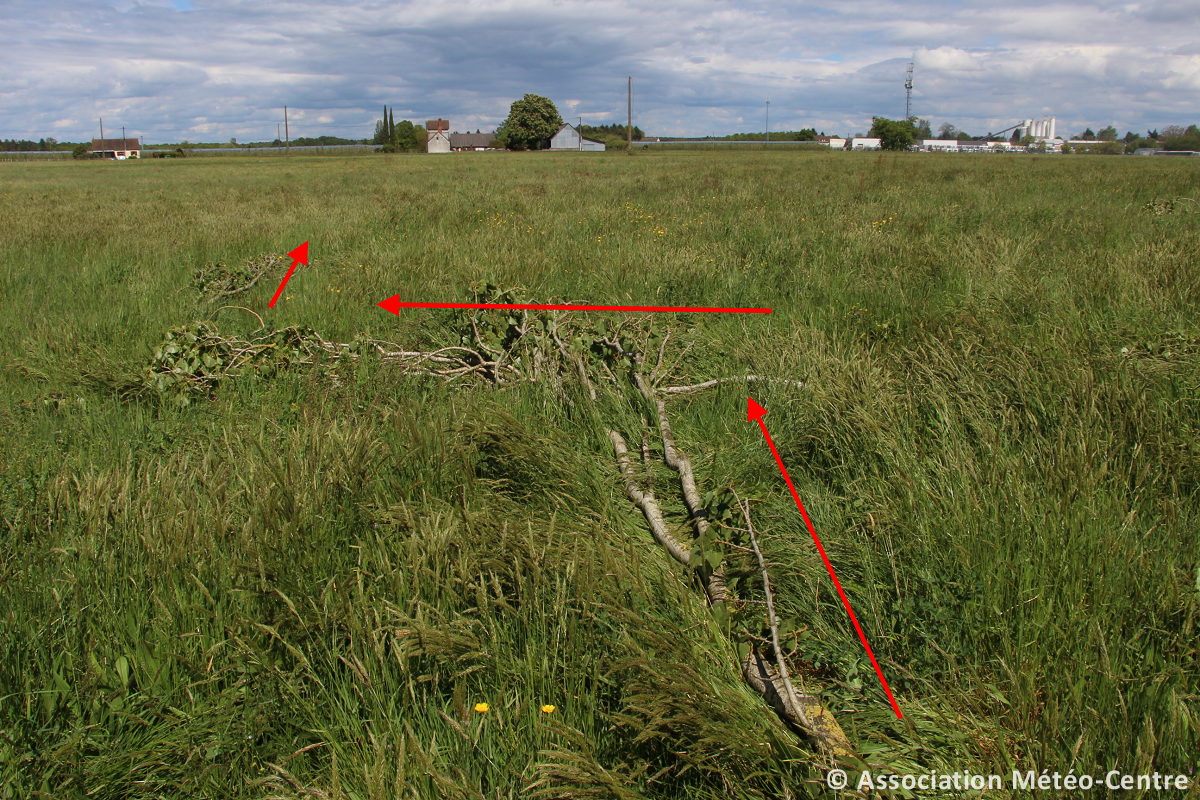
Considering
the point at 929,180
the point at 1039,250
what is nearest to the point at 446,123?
the point at 929,180

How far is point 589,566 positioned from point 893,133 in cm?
10030

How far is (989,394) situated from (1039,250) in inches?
176

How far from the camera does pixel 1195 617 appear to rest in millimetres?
1843

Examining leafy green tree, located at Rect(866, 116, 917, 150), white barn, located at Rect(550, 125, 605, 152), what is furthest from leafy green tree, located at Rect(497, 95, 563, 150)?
leafy green tree, located at Rect(866, 116, 917, 150)

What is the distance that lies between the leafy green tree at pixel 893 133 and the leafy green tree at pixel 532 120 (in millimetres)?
47170

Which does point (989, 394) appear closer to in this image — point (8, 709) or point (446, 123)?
point (8, 709)

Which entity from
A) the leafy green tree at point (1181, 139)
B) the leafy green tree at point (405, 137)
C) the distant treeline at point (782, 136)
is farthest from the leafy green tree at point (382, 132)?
the leafy green tree at point (1181, 139)

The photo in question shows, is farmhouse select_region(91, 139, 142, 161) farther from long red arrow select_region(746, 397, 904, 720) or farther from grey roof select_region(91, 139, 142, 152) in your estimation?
long red arrow select_region(746, 397, 904, 720)

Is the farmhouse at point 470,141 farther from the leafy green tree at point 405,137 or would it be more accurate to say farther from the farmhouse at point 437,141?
the leafy green tree at point 405,137

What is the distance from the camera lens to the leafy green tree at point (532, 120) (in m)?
98.6

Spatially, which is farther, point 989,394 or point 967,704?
point 989,394

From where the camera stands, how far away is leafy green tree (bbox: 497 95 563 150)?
98.6 meters

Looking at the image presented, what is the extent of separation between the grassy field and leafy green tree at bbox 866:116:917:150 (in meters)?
90.2

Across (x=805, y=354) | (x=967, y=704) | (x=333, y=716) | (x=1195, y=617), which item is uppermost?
(x=805, y=354)
